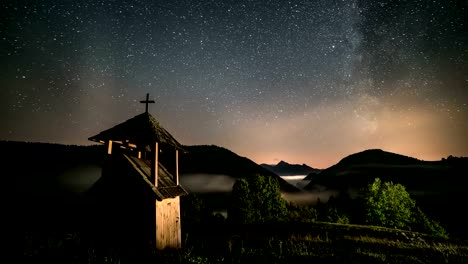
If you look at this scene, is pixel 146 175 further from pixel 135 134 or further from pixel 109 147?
pixel 109 147

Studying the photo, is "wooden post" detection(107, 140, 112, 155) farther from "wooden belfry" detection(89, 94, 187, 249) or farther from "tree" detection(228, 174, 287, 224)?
"tree" detection(228, 174, 287, 224)

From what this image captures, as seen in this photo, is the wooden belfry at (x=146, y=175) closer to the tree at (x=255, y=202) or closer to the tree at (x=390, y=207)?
the tree at (x=255, y=202)

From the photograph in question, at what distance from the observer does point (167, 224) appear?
1388 centimetres

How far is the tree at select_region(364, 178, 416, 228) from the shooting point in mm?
49594

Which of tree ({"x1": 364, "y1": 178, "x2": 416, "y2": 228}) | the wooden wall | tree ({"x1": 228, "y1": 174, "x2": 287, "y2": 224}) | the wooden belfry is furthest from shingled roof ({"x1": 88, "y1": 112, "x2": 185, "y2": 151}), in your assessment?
tree ({"x1": 364, "y1": 178, "x2": 416, "y2": 228})

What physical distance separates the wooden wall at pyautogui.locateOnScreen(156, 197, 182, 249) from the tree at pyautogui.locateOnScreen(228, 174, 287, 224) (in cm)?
3496

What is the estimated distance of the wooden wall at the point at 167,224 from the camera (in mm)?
12875

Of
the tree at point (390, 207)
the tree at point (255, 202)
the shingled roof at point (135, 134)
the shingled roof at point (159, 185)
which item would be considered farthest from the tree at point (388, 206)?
the shingled roof at point (135, 134)

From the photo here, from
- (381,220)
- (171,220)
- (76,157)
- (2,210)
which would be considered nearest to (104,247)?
(171,220)

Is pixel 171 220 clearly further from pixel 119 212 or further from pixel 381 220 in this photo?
pixel 381 220

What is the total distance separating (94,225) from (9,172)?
87.8m

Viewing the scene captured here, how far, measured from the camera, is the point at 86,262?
347 inches

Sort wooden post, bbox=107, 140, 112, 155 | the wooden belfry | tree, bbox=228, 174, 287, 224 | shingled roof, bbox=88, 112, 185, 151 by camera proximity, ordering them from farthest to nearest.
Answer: tree, bbox=228, 174, 287, 224 → shingled roof, bbox=88, 112, 185, 151 → wooden post, bbox=107, 140, 112, 155 → the wooden belfry

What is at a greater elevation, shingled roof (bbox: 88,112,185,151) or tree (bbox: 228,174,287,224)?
shingled roof (bbox: 88,112,185,151)
